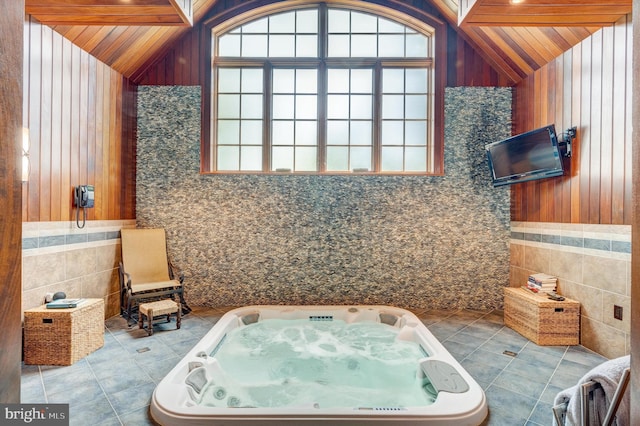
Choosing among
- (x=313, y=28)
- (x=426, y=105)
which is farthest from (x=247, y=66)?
(x=426, y=105)

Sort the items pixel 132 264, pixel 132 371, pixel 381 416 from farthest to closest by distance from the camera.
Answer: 1. pixel 132 264
2. pixel 132 371
3. pixel 381 416

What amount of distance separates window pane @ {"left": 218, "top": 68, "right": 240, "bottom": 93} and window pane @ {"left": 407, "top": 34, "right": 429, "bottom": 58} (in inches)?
89.5

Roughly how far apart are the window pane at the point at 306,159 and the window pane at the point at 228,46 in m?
1.56

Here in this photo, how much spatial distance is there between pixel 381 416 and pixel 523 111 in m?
3.74

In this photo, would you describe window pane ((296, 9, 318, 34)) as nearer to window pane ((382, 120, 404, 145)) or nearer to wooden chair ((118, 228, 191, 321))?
window pane ((382, 120, 404, 145))

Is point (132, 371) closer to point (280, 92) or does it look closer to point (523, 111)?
point (280, 92)

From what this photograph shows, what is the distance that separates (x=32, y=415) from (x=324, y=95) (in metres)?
3.91

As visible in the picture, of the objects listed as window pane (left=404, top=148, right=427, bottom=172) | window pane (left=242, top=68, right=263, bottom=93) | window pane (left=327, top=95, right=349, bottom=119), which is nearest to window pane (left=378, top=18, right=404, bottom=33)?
window pane (left=327, top=95, right=349, bottom=119)

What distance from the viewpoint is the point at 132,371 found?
92.0 inches

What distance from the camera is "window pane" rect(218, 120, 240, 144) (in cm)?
420

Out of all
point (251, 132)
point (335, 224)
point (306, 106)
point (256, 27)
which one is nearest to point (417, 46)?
point (306, 106)

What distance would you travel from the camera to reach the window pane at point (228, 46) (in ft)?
13.8

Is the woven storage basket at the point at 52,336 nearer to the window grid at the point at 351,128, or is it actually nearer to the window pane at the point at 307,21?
the window grid at the point at 351,128

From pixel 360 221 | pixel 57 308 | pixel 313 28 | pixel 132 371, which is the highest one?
pixel 313 28
